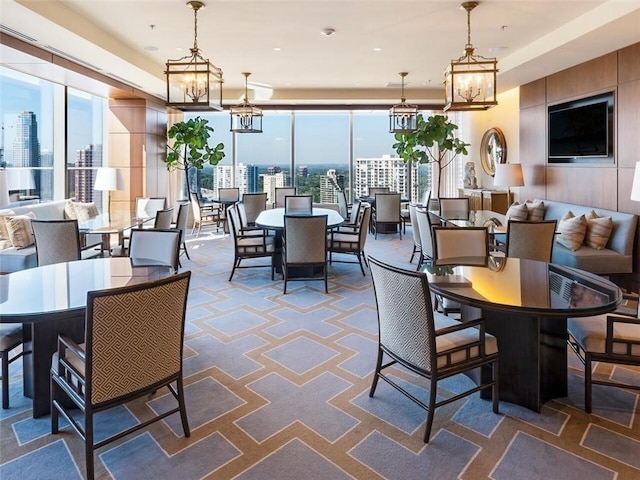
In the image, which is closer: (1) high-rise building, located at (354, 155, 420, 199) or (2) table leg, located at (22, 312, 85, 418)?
(2) table leg, located at (22, 312, 85, 418)

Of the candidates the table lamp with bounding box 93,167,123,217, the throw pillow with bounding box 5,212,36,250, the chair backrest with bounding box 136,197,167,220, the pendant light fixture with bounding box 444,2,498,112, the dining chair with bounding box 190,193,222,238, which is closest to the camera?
the pendant light fixture with bounding box 444,2,498,112

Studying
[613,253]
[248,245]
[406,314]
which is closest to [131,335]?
[406,314]

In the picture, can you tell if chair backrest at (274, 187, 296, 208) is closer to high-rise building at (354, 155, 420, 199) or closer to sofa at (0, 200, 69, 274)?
high-rise building at (354, 155, 420, 199)

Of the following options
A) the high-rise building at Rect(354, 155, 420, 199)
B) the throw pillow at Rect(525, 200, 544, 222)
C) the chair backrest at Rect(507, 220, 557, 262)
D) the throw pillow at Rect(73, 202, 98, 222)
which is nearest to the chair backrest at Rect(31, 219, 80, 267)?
the throw pillow at Rect(73, 202, 98, 222)

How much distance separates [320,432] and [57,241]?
365 centimetres

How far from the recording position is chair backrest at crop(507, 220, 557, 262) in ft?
14.0

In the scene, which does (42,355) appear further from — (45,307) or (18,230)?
(18,230)

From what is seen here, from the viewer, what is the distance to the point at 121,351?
77.6 inches

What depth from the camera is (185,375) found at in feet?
9.73

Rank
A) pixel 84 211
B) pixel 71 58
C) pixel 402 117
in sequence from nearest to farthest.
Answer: pixel 71 58 → pixel 84 211 → pixel 402 117

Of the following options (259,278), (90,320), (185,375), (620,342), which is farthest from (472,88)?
(90,320)

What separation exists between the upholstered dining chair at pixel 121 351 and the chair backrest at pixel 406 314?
41.7 inches

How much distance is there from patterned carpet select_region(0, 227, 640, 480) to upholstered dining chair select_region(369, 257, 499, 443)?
0.64ft

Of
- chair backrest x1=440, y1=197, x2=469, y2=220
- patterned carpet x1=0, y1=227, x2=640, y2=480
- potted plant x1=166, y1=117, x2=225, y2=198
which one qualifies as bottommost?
patterned carpet x1=0, y1=227, x2=640, y2=480
